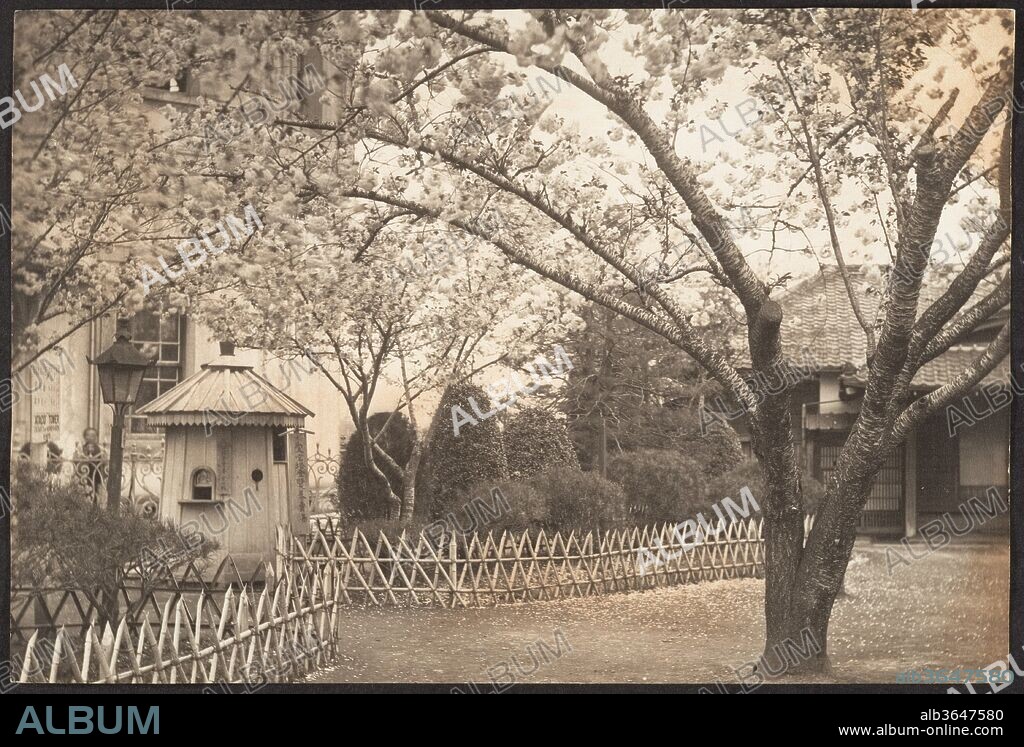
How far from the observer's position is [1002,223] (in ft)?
18.6

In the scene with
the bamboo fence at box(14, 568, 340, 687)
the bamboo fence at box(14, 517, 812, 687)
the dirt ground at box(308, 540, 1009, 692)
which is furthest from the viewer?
the dirt ground at box(308, 540, 1009, 692)

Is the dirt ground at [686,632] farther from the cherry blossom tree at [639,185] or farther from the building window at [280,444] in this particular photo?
the building window at [280,444]

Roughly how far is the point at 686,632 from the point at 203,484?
2.88 metres

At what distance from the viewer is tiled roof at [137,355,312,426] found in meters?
5.62

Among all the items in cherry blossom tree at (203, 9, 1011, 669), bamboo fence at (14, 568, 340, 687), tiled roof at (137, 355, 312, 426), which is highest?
cherry blossom tree at (203, 9, 1011, 669)

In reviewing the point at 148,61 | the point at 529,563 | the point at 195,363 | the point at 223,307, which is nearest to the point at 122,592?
the point at 195,363

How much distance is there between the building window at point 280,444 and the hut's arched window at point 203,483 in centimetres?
38

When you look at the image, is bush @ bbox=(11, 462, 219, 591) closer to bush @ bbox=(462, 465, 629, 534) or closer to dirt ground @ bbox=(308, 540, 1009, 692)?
dirt ground @ bbox=(308, 540, 1009, 692)

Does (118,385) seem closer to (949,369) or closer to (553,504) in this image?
(553,504)

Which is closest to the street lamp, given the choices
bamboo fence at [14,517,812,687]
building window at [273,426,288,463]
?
bamboo fence at [14,517,812,687]

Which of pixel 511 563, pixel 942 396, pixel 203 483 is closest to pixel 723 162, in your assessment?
pixel 942 396

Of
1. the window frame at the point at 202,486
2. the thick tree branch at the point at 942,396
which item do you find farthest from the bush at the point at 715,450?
the window frame at the point at 202,486

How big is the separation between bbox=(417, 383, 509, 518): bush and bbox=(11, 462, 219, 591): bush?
52.0 inches

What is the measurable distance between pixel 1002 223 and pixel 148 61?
16.2 ft
